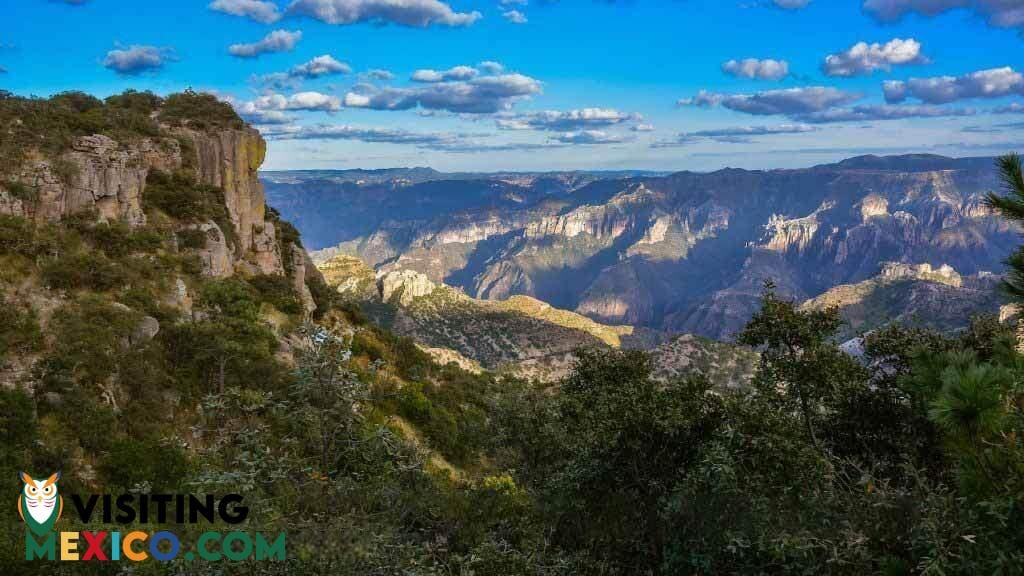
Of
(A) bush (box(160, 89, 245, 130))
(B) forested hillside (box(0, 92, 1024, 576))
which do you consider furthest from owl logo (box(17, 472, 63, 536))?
(A) bush (box(160, 89, 245, 130))

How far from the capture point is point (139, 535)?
11953 millimetres

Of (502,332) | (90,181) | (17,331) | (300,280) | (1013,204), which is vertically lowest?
(502,332)

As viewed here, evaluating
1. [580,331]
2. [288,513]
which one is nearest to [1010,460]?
[288,513]

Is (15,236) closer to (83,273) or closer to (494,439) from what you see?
(83,273)

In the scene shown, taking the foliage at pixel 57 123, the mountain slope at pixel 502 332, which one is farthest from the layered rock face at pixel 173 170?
the mountain slope at pixel 502 332

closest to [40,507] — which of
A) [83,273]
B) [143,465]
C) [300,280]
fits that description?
[143,465]

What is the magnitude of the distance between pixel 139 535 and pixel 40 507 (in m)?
3.42

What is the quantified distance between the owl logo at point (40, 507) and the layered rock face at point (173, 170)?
19.2m

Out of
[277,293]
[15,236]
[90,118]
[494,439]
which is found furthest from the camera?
[277,293]

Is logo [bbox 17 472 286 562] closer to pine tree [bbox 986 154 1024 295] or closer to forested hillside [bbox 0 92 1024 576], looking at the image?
forested hillside [bbox 0 92 1024 576]

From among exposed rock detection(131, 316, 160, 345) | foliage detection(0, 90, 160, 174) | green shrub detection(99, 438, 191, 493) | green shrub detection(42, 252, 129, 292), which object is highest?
foliage detection(0, 90, 160, 174)

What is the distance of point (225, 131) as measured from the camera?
47.2 m

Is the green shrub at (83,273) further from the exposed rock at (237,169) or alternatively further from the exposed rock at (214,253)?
the exposed rock at (237,169)

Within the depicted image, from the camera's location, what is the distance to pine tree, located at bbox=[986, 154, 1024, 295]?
11.7 m
